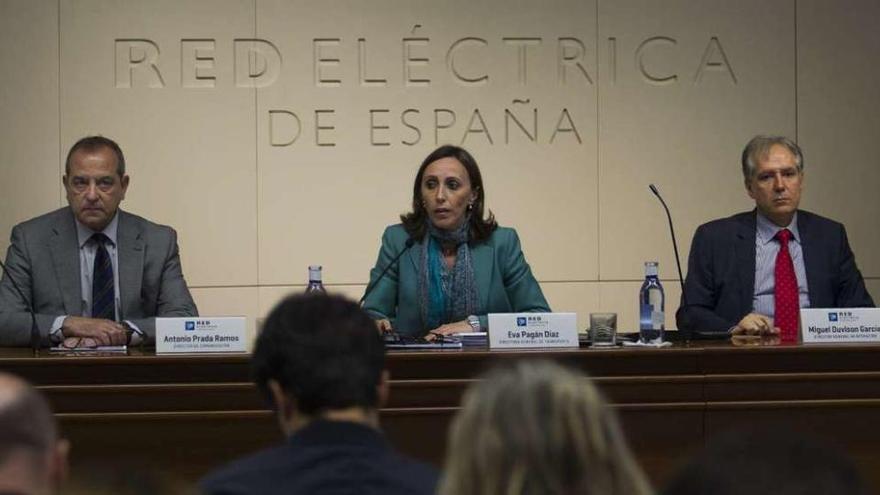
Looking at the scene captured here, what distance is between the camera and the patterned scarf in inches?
203

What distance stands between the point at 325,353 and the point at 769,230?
11.3ft

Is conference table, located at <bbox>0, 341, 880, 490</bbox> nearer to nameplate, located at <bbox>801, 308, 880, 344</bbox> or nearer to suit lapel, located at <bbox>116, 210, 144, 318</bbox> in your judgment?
nameplate, located at <bbox>801, 308, 880, 344</bbox>

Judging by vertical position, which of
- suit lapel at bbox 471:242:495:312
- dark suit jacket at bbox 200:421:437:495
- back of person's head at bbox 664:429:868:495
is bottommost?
dark suit jacket at bbox 200:421:437:495

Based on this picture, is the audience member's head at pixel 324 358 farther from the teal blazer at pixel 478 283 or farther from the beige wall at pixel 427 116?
the beige wall at pixel 427 116

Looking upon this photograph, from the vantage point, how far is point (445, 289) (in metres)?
5.15

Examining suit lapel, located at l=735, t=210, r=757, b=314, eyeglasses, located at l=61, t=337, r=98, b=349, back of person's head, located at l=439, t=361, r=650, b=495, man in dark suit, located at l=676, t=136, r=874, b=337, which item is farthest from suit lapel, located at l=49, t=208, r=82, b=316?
back of person's head, located at l=439, t=361, r=650, b=495

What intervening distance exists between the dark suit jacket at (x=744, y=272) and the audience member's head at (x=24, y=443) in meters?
3.82

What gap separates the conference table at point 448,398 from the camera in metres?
4.04

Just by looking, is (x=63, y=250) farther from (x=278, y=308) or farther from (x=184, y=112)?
(x=278, y=308)

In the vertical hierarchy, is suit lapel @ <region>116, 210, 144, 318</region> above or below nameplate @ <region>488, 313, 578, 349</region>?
above

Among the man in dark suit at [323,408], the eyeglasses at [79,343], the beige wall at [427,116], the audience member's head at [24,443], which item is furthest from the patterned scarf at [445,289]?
the audience member's head at [24,443]

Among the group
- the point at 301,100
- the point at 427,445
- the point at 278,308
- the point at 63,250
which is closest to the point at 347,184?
the point at 301,100

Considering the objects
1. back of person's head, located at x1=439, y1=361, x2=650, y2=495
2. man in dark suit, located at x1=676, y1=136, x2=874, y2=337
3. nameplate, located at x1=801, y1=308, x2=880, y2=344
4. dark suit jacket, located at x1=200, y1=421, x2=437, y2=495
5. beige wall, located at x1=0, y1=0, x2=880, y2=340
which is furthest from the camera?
beige wall, located at x1=0, y1=0, x2=880, y2=340

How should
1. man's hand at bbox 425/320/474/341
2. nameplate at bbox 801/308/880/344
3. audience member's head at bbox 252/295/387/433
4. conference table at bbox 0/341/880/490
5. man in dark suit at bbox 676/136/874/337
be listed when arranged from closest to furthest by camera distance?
1. audience member's head at bbox 252/295/387/433
2. conference table at bbox 0/341/880/490
3. nameplate at bbox 801/308/880/344
4. man's hand at bbox 425/320/474/341
5. man in dark suit at bbox 676/136/874/337
